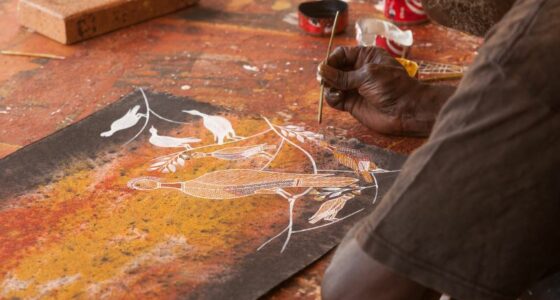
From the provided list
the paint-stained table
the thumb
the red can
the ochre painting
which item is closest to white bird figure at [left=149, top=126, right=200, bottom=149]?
the ochre painting

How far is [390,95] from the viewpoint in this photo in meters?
2.01

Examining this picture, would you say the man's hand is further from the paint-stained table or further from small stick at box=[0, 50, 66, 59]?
small stick at box=[0, 50, 66, 59]

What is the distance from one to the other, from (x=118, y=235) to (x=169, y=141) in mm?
403

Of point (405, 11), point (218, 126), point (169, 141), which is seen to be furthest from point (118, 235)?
point (405, 11)

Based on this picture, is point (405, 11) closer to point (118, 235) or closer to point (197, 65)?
point (197, 65)

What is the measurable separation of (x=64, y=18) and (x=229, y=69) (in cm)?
58

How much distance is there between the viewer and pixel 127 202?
1.79m

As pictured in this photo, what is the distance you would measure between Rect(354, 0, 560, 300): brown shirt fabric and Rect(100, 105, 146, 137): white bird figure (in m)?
1.01

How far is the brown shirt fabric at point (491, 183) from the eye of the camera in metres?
1.16

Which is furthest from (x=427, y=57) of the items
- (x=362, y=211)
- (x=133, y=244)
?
(x=133, y=244)

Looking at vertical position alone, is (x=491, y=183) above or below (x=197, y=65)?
above

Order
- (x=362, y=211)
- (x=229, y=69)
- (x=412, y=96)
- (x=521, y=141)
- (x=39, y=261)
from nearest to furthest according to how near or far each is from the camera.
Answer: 1. (x=521, y=141)
2. (x=39, y=261)
3. (x=362, y=211)
4. (x=412, y=96)
5. (x=229, y=69)

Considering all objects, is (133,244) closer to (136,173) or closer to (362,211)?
(136,173)

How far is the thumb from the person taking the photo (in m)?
2.00
